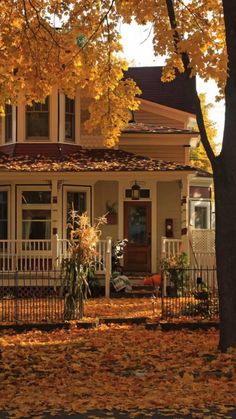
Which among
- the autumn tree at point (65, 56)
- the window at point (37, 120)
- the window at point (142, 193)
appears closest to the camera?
the autumn tree at point (65, 56)

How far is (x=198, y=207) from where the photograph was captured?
2612 cm

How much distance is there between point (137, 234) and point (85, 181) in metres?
2.52

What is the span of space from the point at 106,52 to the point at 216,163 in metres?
5.63

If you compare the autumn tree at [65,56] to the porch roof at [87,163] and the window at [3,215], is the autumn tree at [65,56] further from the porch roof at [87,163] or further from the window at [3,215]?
the window at [3,215]

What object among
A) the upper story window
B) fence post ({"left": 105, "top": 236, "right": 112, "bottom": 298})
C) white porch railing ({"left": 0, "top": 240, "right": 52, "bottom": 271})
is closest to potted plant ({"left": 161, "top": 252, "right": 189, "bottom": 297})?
fence post ({"left": 105, "top": 236, "right": 112, "bottom": 298})

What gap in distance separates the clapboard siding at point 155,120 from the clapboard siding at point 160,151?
1.17 m

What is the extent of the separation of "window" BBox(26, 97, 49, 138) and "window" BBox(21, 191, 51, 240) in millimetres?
2063

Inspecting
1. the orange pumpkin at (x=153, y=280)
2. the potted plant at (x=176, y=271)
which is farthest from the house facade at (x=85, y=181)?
the potted plant at (x=176, y=271)

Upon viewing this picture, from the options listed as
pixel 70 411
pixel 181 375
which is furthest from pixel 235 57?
pixel 70 411

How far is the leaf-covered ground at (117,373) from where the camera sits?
674cm

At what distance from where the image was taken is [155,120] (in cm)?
2212

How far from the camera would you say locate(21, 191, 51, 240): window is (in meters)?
19.8

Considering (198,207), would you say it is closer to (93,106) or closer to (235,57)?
(93,106)

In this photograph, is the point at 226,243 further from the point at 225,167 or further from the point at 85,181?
the point at 85,181
